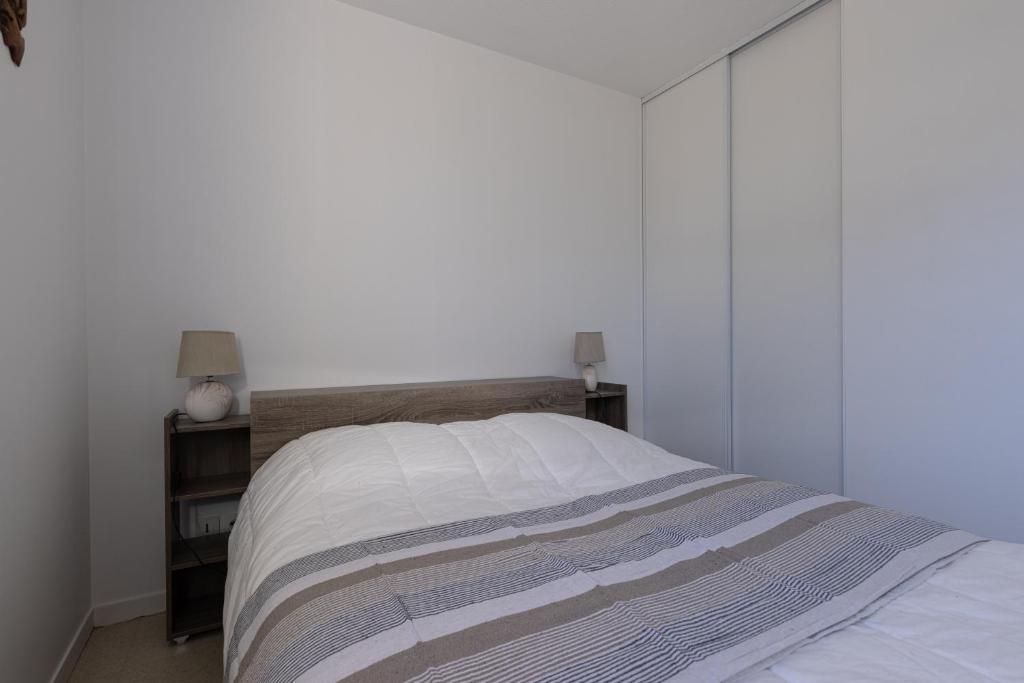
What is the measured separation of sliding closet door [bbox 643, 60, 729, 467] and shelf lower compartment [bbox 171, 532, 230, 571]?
2.44 meters

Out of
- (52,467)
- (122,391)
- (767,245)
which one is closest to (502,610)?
(52,467)

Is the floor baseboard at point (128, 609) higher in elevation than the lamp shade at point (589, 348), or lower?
lower

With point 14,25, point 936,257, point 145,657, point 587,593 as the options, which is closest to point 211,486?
point 145,657

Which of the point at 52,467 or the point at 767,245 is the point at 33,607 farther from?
the point at 767,245

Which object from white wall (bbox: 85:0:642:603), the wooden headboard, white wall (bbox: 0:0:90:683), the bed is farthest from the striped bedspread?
white wall (bbox: 85:0:642:603)

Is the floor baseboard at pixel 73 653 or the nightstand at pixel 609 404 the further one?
the nightstand at pixel 609 404

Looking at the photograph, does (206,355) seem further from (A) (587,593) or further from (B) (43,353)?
(A) (587,593)

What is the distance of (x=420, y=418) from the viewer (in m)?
2.13

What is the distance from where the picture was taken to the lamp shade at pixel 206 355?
178cm

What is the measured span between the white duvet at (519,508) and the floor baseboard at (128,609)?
823mm

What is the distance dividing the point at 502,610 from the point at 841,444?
207 centimetres

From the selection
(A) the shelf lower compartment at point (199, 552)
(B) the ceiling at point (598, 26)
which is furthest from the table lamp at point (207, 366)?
(B) the ceiling at point (598, 26)

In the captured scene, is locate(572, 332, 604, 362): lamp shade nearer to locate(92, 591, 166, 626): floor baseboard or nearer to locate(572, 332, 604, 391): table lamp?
locate(572, 332, 604, 391): table lamp

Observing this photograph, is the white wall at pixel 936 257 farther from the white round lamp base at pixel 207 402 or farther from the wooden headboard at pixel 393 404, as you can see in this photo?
the white round lamp base at pixel 207 402
